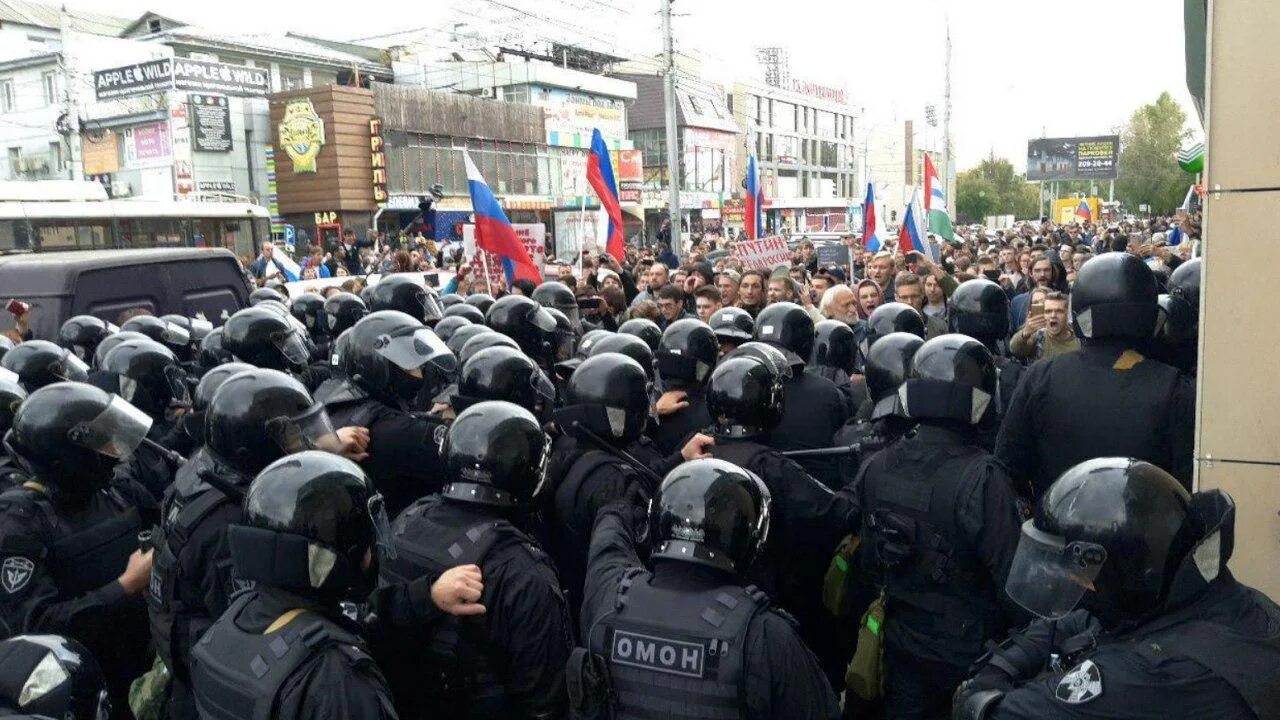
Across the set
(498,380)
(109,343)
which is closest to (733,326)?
(498,380)

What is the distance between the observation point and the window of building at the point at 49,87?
4009 centimetres

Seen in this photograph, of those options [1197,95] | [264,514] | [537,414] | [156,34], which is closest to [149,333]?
[537,414]

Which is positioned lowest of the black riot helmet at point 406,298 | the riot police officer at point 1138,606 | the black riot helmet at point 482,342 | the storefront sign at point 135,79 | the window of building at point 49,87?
the riot police officer at point 1138,606

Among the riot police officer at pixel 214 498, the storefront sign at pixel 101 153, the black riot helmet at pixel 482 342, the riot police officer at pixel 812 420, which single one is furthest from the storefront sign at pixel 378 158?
the riot police officer at pixel 214 498

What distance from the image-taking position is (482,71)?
47.5 m

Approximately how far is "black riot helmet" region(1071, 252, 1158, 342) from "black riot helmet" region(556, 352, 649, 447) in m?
2.03

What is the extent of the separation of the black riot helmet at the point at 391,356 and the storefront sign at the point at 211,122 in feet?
111

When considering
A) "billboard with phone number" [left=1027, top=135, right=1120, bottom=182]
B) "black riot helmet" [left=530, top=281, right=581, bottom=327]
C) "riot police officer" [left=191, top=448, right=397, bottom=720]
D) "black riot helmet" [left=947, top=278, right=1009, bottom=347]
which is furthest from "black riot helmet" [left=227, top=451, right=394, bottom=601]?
"billboard with phone number" [left=1027, top=135, right=1120, bottom=182]

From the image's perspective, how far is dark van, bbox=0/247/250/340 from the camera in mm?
8992

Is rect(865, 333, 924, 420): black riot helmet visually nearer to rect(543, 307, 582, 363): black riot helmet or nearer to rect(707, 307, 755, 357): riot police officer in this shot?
rect(707, 307, 755, 357): riot police officer

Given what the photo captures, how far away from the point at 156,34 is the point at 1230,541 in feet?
155

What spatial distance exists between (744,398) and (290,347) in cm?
349

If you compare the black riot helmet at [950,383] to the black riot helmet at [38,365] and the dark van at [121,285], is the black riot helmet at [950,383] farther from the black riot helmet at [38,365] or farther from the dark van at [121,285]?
the dark van at [121,285]

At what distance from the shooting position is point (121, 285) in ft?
31.3
